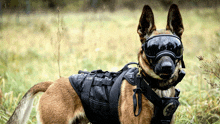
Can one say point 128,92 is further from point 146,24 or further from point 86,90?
point 146,24

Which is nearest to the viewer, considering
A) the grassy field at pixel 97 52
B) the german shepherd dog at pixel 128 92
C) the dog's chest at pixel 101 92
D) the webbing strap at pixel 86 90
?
the german shepherd dog at pixel 128 92

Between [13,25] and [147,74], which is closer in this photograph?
[147,74]

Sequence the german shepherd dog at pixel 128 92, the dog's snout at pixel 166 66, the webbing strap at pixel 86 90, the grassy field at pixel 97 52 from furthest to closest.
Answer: the grassy field at pixel 97 52 → the webbing strap at pixel 86 90 → the german shepherd dog at pixel 128 92 → the dog's snout at pixel 166 66

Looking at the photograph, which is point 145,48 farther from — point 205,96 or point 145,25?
point 205,96

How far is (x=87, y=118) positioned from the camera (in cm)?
206

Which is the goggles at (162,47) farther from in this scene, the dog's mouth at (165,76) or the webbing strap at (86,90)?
the webbing strap at (86,90)

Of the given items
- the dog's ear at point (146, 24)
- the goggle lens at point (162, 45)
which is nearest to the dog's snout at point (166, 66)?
the goggle lens at point (162, 45)

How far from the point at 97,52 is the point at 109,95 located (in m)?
4.59

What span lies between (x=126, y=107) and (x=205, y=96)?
7.12ft

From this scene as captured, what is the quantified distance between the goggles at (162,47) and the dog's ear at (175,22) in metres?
0.16

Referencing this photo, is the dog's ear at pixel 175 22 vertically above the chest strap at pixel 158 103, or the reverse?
the dog's ear at pixel 175 22

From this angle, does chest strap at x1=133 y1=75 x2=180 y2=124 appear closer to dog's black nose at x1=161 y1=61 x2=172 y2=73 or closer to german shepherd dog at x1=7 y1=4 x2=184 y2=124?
german shepherd dog at x1=7 y1=4 x2=184 y2=124

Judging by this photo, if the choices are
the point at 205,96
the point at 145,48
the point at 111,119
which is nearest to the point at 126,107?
the point at 111,119

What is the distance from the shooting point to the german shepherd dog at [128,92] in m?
1.54
